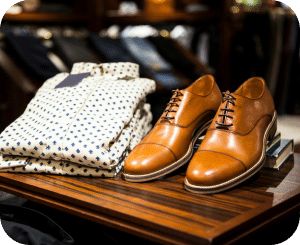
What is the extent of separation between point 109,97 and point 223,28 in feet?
4.61

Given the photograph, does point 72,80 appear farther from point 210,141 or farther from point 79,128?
point 210,141

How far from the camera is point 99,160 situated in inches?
30.1

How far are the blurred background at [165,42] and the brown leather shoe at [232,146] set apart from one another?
33.9 inches

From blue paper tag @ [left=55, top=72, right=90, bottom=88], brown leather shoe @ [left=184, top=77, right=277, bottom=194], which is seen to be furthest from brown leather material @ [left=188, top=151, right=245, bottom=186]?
blue paper tag @ [left=55, top=72, right=90, bottom=88]

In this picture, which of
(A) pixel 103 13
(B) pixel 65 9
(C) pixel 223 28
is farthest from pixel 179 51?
(B) pixel 65 9

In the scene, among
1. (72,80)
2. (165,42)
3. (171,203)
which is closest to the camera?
(171,203)

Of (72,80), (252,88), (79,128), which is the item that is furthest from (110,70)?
(252,88)

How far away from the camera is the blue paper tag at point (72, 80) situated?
0.98 m

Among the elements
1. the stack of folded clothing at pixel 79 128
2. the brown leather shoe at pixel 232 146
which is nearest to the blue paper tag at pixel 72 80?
the stack of folded clothing at pixel 79 128

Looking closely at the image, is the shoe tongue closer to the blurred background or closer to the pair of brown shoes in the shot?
the pair of brown shoes

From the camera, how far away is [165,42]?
2.04m

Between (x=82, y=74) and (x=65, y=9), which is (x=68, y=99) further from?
(x=65, y=9)

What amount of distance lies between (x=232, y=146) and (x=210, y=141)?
0.05 m

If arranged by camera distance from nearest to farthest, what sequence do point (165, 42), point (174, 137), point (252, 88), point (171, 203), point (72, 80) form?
point (171, 203) < point (174, 137) < point (252, 88) < point (72, 80) < point (165, 42)
